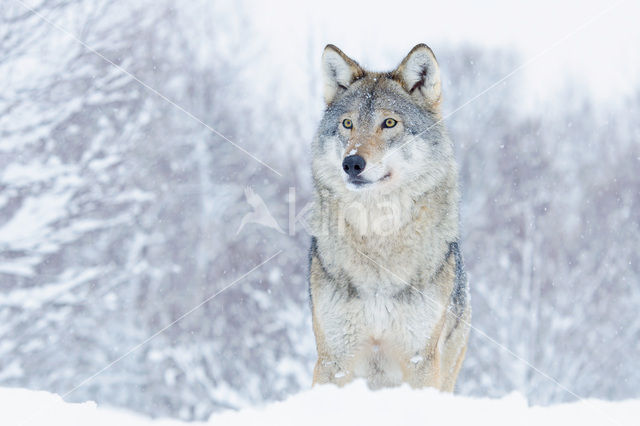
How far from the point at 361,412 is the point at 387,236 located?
1691 mm

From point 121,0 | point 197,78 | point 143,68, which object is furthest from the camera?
point 197,78

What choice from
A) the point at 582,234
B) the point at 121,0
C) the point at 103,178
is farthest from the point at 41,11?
the point at 582,234

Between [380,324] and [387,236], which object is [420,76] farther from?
[380,324]

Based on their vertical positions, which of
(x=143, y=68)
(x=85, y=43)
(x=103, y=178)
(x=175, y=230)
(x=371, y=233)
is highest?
(x=371, y=233)

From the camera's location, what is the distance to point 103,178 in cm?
1189

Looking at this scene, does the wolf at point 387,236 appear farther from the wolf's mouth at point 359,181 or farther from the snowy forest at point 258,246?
the snowy forest at point 258,246

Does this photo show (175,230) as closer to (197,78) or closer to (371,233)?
(197,78)

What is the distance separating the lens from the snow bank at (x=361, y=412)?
306 cm

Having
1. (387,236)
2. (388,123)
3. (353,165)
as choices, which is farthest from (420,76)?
(387,236)

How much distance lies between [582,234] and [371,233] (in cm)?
1757

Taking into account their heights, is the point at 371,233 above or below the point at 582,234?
above

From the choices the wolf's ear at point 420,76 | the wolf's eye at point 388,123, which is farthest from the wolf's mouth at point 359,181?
the wolf's ear at point 420,76

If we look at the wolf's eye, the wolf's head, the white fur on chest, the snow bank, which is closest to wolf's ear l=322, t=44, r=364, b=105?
the wolf's head

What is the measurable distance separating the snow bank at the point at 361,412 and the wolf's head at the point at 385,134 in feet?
5.10
